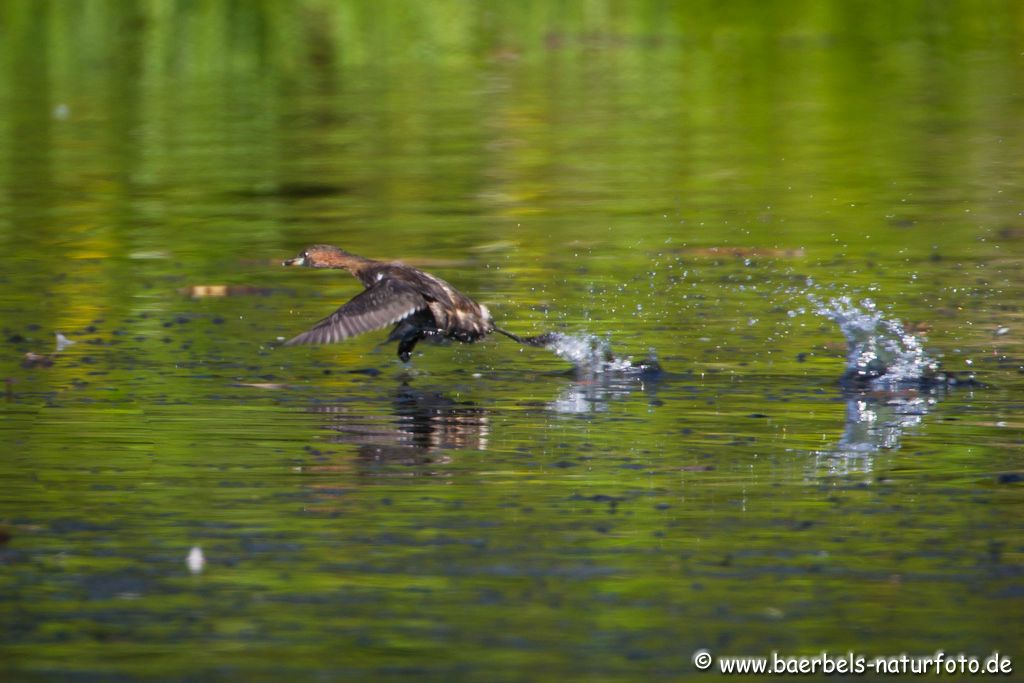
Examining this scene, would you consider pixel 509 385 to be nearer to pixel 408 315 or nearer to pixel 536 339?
pixel 536 339

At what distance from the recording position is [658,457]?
8086 mm

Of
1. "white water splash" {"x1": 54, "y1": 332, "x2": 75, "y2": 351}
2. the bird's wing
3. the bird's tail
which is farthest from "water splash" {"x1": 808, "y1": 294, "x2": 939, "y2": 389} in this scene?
"white water splash" {"x1": 54, "y1": 332, "x2": 75, "y2": 351}

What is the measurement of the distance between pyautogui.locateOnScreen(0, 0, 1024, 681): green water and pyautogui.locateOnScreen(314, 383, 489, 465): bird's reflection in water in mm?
27

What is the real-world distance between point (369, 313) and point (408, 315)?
21cm

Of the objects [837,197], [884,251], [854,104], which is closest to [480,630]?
[884,251]

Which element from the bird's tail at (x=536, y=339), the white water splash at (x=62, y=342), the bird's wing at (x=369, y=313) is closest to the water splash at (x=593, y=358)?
the bird's tail at (x=536, y=339)

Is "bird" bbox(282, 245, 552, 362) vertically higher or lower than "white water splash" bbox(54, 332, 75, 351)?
higher

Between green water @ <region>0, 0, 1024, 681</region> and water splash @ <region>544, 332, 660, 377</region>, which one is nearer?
green water @ <region>0, 0, 1024, 681</region>

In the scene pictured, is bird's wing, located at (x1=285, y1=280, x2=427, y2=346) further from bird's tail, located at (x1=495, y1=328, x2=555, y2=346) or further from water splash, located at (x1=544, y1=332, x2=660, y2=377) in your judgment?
water splash, located at (x1=544, y1=332, x2=660, y2=377)

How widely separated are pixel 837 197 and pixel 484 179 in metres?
2.71

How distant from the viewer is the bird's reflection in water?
8.27 meters

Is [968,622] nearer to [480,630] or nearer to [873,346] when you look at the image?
[480,630]

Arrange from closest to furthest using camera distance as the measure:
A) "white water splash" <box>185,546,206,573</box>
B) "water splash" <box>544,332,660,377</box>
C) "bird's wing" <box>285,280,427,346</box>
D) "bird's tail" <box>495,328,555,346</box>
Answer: "white water splash" <box>185,546,206,573</box>
"bird's wing" <box>285,280,427,346</box>
"water splash" <box>544,332,660,377</box>
"bird's tail" <box>495,328,555,346</box>

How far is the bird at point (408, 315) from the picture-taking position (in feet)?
31.3
